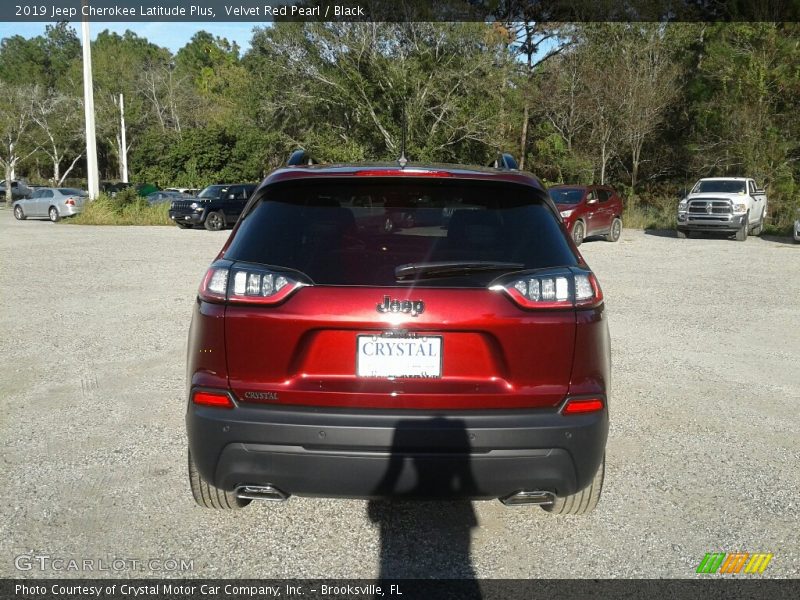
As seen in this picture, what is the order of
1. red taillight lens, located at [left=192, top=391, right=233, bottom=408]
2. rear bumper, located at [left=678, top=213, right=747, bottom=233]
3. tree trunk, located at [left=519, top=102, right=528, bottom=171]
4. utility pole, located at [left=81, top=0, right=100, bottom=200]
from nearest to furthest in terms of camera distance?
red taillight lens, located at [left=192, top=391, right=233, bottom=408] < rear bumper, located at [left=678, top=213, right=747, bottom=233] < utility pole, located at [left=81, top=0, right=100, bottom=200] < tree trunk, located at [left=519, top=102, right=528, bottom=171]

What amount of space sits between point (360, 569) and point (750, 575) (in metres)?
1.68

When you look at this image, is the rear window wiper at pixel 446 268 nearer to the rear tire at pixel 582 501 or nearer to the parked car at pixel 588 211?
the rear tire at pixel 582 501

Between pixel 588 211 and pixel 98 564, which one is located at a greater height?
pixel 588 211

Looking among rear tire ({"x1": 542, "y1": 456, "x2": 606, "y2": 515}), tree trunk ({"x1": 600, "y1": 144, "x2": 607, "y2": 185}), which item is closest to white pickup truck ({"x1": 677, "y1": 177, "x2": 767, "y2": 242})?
tree trunk ({"x1": 600, "y1": 144, "x2": 607, "y2": 185})

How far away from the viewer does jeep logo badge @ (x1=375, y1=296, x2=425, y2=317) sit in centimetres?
285

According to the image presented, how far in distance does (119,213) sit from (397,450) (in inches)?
1127

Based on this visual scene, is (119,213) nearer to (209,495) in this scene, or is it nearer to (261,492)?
(209,495)

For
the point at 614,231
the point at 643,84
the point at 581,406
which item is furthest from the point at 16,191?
the point at 581,406

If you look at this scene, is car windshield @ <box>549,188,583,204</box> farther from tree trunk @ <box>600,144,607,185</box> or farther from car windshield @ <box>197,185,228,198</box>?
tree trunk @ <box>600,144,607,185</box>

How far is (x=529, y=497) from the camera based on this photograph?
3.00 metres

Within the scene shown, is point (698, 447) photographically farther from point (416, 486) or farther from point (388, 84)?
point (388, 84)

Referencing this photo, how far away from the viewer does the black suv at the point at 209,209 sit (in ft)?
85.3

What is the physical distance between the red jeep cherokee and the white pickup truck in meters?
22.3

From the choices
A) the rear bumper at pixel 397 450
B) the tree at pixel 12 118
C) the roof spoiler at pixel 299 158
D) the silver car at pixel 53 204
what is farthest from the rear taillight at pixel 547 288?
the tree at pixel 12 118
